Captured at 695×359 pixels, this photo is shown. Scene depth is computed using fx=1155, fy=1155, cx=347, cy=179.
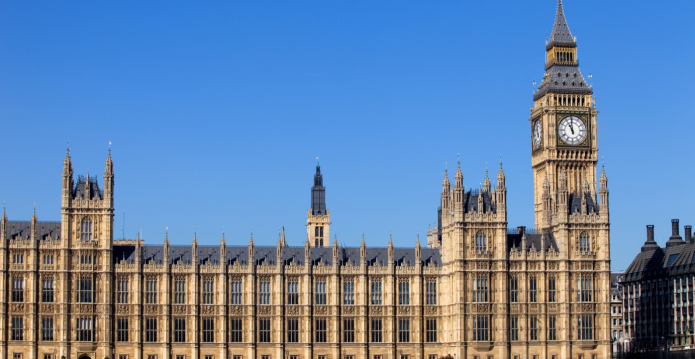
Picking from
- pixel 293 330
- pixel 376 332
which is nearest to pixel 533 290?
pixel 376 332

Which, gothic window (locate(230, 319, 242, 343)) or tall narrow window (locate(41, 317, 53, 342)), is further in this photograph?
gothic window (locate(230, 319, 242, 343))

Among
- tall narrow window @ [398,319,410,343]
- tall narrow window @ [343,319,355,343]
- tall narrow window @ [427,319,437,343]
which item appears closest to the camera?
tall narrow window @ [343,319,355,343]

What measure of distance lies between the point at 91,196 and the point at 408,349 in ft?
149

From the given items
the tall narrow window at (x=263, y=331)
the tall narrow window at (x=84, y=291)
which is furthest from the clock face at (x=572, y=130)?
the tall narrow window at (x=84, y=291)

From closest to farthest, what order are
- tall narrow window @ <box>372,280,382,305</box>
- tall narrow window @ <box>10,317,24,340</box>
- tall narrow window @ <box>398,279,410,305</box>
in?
tall narrow window @ <box>10,317,24,340</box> < tall narrow window @ <box>372,280,382,305</box> < tall narrow window @ <box>398,279,410,305</box>

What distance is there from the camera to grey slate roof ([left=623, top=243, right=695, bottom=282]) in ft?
579

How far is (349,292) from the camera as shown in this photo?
151125 mm

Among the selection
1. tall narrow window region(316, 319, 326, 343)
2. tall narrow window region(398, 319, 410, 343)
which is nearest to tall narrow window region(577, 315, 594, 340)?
tall narrow window region(398, 319, 410, 343)

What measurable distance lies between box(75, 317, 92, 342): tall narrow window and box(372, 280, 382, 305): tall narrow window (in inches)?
1435

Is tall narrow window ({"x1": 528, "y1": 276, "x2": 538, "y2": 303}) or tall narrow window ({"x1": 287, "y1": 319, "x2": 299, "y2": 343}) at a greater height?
tall narrow window ({"x1": 528, "y1": 276, "x2": 538, "y2": 303})

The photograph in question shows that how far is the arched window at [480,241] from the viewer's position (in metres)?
150

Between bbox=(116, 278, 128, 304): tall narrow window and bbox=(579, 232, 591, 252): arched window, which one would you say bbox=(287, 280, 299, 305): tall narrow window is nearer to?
bbox=(116, 278, 128, 304): tall narrow window

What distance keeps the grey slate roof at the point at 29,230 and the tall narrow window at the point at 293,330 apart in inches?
1236

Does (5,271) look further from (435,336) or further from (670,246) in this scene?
(670,246)
